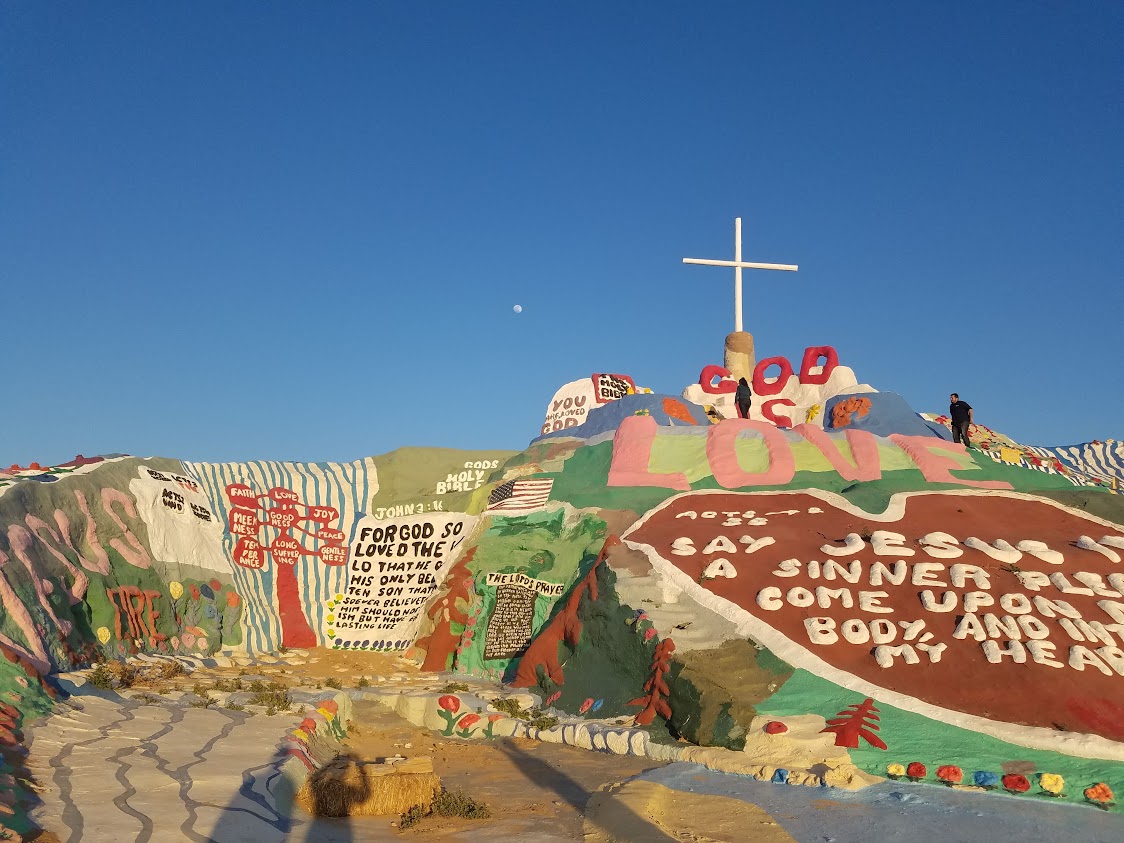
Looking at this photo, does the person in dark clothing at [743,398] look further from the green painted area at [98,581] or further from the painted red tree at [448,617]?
the green painted area at [98,581]

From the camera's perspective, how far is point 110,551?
14.6m

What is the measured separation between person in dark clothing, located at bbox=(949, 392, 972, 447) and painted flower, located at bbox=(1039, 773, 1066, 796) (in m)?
10.1

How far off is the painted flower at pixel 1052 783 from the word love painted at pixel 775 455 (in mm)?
7756

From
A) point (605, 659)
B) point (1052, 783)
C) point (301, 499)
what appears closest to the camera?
point (1052, 783)

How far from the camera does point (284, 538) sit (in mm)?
18156

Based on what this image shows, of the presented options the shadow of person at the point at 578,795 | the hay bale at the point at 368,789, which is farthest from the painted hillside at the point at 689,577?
the hay bale at the point at 368,789

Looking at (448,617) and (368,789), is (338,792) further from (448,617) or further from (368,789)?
(448,617)

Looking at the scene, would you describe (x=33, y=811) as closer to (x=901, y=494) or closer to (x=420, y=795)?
(x=420, y=795)

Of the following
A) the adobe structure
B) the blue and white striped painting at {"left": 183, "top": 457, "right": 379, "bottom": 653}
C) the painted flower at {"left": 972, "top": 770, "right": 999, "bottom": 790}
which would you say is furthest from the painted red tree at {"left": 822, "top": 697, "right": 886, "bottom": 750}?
the blue and white striped painting at {"left": 183, "top": 457, "right": 379, "bottom": 653}

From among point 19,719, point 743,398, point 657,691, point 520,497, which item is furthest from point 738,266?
point 19,719

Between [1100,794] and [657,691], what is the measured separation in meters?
4.56

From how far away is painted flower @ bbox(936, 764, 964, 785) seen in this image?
26.1 ft

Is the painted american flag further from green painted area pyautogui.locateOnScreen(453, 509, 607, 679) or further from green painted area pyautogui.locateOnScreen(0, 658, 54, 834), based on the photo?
green painted area pyautogui.locateOnScreen(0, 658, 54, 834)

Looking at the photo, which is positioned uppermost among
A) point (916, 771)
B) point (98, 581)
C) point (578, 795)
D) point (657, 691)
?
point (98, 581)
